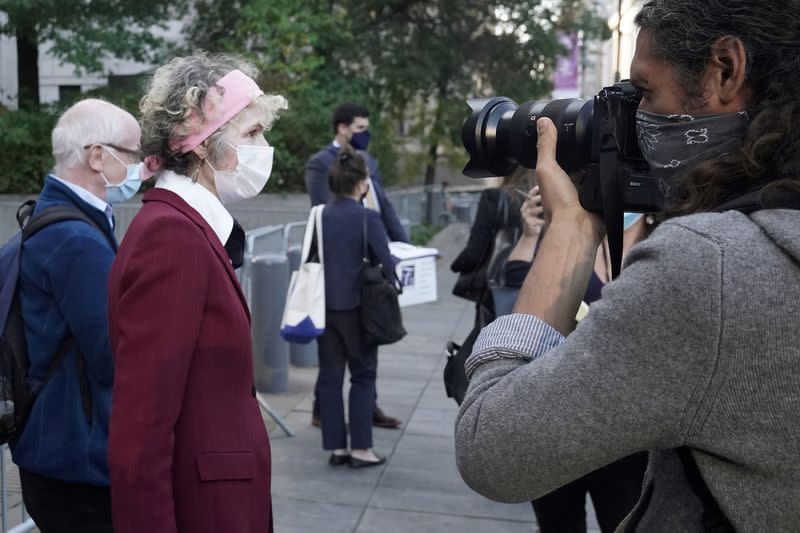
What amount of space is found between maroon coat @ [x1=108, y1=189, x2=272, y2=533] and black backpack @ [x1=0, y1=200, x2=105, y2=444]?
40 centimetres

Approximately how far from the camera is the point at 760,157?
1192mm

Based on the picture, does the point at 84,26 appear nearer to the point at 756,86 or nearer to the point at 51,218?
the point at 51,218

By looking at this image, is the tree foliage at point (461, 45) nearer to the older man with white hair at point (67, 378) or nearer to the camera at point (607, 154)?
the older man with white hair at point (67, 378)

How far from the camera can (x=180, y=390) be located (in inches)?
84.4

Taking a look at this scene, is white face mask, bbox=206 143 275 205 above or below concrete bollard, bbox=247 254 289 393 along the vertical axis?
above

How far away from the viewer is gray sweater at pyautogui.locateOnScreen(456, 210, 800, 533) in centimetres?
108

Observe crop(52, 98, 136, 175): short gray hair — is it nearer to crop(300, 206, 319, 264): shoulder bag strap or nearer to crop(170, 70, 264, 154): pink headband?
crop(170, 70, 264, 154): pink headband

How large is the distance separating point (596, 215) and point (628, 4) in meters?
0.53

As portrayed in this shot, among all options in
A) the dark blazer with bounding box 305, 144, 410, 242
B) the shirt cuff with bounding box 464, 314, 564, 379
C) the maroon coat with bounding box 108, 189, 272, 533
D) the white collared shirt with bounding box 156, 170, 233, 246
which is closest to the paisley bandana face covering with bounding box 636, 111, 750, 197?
the shirt cuff with bounding box 464, 314, 564, 379

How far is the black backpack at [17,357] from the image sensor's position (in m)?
2.57

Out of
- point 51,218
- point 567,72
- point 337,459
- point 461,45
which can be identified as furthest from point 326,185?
point 567,72

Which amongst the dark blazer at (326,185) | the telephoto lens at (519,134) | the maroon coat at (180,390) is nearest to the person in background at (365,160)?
the dark blazer at (326,185)

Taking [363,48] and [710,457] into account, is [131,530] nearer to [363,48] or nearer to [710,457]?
[710,457]

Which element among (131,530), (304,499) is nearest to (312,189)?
(304,499)
